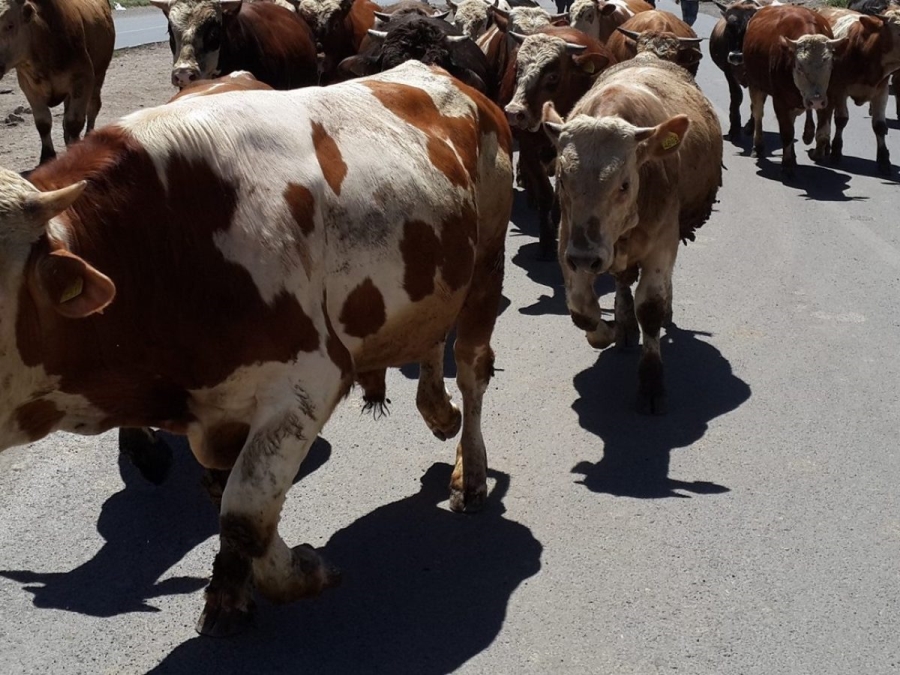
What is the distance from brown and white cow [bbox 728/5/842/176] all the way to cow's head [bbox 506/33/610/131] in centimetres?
429

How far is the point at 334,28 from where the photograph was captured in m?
13.6

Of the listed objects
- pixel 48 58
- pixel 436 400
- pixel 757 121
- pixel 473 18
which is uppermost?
pixel 436 400

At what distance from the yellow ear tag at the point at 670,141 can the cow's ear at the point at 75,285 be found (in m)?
3.79

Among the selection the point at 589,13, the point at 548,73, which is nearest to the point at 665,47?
the point at 548,73

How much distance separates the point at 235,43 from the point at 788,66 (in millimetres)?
7321

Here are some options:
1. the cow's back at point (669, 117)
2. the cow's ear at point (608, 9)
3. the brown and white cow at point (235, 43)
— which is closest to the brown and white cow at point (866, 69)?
the cow's ear at point (608, 9)

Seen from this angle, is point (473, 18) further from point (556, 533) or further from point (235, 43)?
point (556, 533)

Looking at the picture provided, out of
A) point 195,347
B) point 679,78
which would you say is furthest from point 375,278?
point 679,78

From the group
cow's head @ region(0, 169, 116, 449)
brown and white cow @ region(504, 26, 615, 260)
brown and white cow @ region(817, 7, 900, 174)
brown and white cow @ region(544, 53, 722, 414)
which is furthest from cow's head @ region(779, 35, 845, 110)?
cow's head @ region(0, 169, 116, 449)

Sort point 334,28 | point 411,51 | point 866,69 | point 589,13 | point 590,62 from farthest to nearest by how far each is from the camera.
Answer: point 589,13 < point 866,69 < point 334,28 < point 590,62 < point 411,51

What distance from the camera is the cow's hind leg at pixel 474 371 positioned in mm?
5676

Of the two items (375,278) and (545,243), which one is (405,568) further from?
(545,243)

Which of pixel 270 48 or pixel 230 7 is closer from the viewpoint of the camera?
pixel 230 7

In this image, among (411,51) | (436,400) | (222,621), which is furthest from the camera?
(411,51)
